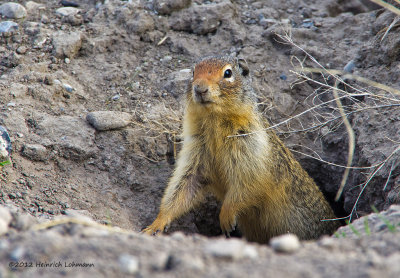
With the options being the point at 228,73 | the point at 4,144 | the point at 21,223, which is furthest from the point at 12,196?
the point at 228,73

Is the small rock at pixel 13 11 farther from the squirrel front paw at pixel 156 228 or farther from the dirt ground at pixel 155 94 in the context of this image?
the squirrel front paw at pixel 156 228

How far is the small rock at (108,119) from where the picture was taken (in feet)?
18.9

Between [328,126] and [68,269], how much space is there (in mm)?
4638

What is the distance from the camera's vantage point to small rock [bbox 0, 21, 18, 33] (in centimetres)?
622

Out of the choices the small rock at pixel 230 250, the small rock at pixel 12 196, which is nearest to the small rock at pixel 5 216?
the small rock at pixel 230 250

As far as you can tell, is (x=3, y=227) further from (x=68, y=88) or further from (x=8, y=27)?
(x=8, y=27)

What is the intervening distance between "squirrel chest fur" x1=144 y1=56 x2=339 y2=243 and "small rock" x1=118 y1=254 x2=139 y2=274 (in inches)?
94.8

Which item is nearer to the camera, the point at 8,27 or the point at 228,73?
the point at 228,73

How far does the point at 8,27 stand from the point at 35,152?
2.14 metres

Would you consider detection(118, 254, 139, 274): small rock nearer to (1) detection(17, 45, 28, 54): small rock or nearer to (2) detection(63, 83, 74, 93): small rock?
(2) detection(63, 83, 74, 93): small rock

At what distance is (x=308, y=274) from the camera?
238 cm

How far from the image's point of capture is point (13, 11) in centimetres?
647

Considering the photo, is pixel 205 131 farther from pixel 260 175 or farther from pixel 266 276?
pixel 266 276

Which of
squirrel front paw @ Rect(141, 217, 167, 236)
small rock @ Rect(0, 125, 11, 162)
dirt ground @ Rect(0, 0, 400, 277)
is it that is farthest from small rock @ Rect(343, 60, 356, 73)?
small rock @ Rect(0, 125, 11, 162)
